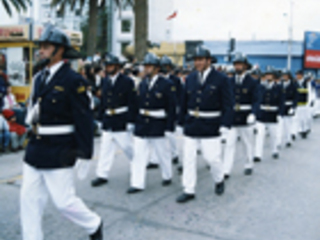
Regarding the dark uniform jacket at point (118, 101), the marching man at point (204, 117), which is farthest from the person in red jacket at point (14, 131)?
the marching man at point (204, 117)

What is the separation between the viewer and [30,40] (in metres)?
13.0

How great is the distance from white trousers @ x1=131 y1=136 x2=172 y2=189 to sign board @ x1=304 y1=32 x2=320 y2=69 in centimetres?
4069

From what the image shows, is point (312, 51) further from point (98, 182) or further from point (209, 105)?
point (98, 182)

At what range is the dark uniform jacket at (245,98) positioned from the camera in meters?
7.82

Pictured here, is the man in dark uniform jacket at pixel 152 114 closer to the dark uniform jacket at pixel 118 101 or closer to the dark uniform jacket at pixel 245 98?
the dark uniform jacket at pixel 118 101

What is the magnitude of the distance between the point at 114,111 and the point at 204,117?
1.55 m

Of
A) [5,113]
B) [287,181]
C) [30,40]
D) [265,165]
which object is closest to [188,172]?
[287,181]

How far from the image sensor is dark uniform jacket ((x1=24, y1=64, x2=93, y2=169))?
3.74 m

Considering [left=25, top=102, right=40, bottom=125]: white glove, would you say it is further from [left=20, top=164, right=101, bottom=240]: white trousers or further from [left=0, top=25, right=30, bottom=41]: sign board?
[left=0, top=25, right=30, bottom=41]: sign board

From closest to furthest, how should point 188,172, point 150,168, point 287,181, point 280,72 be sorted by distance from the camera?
point 188,172
point 287,181
point 150,168
point 280,72

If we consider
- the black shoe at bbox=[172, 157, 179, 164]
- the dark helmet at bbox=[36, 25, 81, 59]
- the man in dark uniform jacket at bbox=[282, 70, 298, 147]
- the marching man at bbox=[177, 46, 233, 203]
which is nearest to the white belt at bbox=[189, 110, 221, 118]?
the marching man at bbox=[177, 46, 233, 203]

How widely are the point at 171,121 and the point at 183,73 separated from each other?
9448 millimetres

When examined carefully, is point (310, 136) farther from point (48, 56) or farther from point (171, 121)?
point (48, 56)

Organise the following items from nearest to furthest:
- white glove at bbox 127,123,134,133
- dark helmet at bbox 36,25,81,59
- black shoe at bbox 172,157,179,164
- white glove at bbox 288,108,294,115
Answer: dark helmet at bbox 36,25,81,59 < white glove at bbox 127,123,134,133 < black shoe at bbox 172,157,179,164 < white glove at bbox 288,108,294,115
